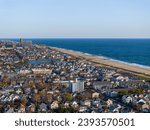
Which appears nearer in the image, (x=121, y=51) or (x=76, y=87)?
(x=76, y=87)

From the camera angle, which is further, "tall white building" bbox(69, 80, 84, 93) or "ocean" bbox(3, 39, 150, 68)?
"ocean" bbox(3, 39, 150, 68)

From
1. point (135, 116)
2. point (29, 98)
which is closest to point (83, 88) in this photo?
point (29, 98)

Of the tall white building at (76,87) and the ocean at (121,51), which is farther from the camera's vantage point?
the ocean at (121,51)

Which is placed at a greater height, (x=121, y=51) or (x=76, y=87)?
(x=76, y=87)

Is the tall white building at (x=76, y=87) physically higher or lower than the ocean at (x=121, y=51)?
higher

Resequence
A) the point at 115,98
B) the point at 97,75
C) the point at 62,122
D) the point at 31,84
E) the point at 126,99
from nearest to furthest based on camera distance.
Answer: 1. the point at 62,122
2. the point at 126,99
3. the point at 115,98
4. the point at 31,84
5. the point at 97,75

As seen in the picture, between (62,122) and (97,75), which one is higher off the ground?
(62,122)

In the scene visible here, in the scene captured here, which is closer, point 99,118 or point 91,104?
point 99,118

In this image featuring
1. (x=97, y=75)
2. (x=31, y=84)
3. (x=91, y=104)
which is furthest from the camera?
(x=97, y=75)

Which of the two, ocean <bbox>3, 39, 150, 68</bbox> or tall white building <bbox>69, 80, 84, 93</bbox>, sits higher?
tall white building <bbox>69, 80, 84, 93</bbox>

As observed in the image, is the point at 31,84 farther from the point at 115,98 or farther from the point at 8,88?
the point at 115,98
